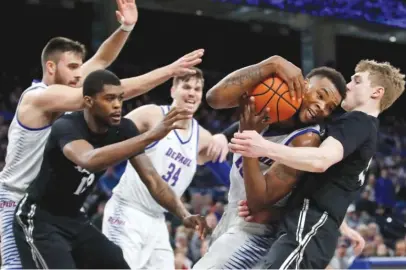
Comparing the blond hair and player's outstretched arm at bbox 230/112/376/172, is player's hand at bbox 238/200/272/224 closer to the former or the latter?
player's outstretched arm at bbox 230/112/376/172

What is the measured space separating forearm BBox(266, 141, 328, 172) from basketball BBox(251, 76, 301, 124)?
23cm

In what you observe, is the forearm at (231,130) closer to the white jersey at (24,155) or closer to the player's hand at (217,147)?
the player's hand at (217,147)

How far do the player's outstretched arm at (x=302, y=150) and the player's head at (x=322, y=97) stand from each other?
0.20m

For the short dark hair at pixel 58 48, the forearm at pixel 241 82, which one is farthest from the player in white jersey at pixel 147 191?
the forearm at pixel 241 82

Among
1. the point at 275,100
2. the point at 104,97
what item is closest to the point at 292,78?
the point at 275,100

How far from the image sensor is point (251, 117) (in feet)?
10.8

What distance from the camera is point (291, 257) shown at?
10.7 ft

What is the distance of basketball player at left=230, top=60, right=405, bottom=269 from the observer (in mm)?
3121

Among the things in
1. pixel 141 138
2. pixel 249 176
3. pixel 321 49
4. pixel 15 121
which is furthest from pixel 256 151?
pixel 321 49

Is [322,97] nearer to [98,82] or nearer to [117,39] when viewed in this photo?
[98,82]

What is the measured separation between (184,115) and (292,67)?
606 millimetres

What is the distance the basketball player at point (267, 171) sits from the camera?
334cm

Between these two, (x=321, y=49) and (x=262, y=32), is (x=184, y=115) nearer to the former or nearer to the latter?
(x=321, y=49)

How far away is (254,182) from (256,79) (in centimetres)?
51
